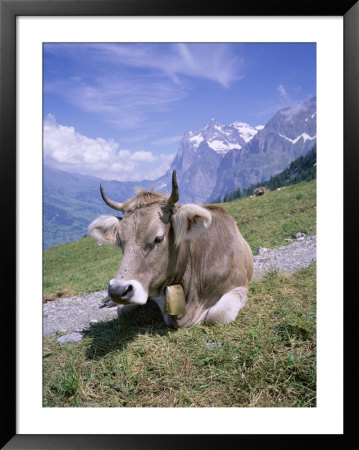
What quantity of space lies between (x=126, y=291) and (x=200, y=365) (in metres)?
0.79

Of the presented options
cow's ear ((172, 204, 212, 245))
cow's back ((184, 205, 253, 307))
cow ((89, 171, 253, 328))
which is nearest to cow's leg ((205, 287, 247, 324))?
cow ((89, 171, 253, 328))

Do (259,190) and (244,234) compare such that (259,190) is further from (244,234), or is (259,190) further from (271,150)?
(244,234)

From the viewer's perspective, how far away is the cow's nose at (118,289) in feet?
Answer: 7.10

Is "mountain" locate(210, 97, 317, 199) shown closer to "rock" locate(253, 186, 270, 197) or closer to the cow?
"rock" locate(253, 186, 270, 197)

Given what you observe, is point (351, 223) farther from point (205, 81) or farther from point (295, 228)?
point (205, 81)

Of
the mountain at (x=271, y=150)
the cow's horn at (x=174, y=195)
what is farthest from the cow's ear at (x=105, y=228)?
the mountain at (x=271, y=150)

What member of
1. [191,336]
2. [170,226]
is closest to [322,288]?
[191,336]

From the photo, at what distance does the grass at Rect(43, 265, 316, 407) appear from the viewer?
218 cm

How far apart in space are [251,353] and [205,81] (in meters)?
2.34

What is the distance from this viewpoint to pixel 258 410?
86.4 inches

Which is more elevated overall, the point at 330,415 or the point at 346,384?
the point at 346,384

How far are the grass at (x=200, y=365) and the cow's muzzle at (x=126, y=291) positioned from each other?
1.67ft

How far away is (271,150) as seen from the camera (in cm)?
286

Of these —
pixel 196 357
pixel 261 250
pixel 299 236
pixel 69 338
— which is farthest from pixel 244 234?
pixel 69 338
